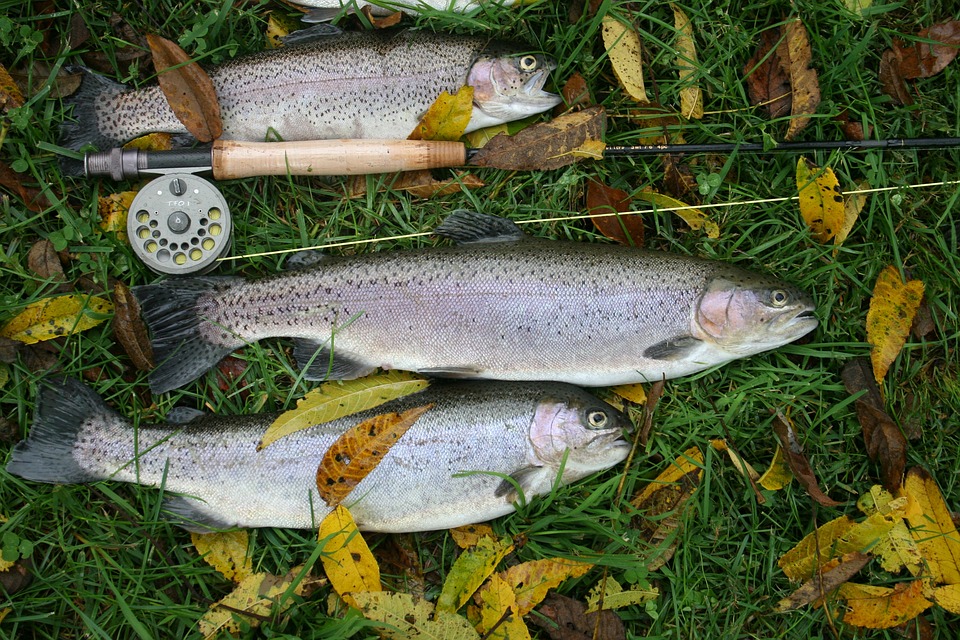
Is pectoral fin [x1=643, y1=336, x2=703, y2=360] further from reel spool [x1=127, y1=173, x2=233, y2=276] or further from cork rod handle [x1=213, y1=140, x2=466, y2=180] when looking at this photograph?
reel spool [x1=127, y1=173, x2=233, y2=276]

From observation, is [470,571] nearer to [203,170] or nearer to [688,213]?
[688,213]

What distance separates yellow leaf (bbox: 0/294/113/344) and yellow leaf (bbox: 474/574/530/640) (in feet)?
7.17

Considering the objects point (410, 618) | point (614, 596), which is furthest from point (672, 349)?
point (410, 618)

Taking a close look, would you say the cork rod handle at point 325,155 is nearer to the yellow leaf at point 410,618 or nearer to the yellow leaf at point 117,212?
the yellow leaf at point 117,212

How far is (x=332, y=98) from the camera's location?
349 centimetres

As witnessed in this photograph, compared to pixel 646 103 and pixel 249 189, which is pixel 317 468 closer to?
pixel 249 189

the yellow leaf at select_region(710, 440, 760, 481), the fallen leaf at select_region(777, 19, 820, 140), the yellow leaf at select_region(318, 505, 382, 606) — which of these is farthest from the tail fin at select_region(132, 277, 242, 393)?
the fallen leaf at select_region(777, 19, 820, 140)

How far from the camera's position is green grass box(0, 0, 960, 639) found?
3.30 meters

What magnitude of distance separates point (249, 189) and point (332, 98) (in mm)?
607

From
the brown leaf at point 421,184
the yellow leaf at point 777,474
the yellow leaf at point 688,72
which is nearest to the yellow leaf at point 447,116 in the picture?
the brown leaf at point 421,184

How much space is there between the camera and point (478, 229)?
3383 millimetres

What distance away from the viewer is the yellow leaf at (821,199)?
11.4 ft

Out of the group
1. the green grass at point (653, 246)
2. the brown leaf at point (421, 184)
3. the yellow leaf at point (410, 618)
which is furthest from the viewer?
the brown leaf at point (421, 184)

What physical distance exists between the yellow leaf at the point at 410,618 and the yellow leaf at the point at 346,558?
0.21 ft
